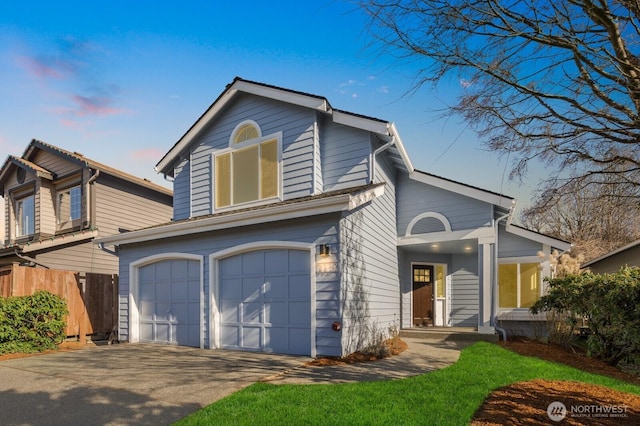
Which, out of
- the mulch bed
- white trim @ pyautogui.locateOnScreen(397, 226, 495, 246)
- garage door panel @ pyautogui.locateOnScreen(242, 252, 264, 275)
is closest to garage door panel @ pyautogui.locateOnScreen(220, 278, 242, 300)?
garage door panel @ pyautogui.locateOnScreen(242, 252, 264, 275)

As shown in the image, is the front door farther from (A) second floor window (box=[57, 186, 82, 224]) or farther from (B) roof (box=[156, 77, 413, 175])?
(A) second floor window (box=[57, 186, 82, 224])

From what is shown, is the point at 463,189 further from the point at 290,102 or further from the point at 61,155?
the point at 61,155

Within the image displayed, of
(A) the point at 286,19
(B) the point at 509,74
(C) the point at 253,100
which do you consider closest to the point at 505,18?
(B) the point at 509,74

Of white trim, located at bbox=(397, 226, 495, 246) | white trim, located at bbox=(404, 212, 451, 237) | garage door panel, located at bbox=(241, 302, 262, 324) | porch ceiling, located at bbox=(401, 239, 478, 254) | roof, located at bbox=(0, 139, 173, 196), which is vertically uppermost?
roof, located at bbox=(0, 139, 173, 196)

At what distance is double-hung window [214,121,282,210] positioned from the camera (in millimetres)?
10891

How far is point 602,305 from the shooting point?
7.86m

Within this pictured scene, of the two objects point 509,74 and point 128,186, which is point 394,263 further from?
point 128,186

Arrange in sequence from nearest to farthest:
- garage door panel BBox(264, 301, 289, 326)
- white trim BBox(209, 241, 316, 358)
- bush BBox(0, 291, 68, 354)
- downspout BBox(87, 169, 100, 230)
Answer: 1. white trim BBox(209, 241, 316, 358)
2. garage door panel BBox(264, 301, 289, 326)
3. bush BBox(0, 291, 68, 354)
4. downspout BBox(87, 169, 100, 230)

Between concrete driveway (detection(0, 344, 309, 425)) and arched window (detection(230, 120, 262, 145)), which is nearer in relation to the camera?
concrete driveway (detection(0, 344, 309, 425))

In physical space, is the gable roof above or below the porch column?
above

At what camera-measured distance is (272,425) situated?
14.1ft

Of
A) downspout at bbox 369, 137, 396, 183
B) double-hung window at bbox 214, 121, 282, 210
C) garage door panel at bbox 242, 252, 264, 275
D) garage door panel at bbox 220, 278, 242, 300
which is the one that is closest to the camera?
garage door panel at bbox 242, 252, 264, 275

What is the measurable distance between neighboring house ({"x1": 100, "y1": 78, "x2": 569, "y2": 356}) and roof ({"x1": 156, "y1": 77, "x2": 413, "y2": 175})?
0.13 ft

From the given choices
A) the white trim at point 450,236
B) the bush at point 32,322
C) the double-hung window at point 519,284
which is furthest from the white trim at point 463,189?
the bush at point 32,322
